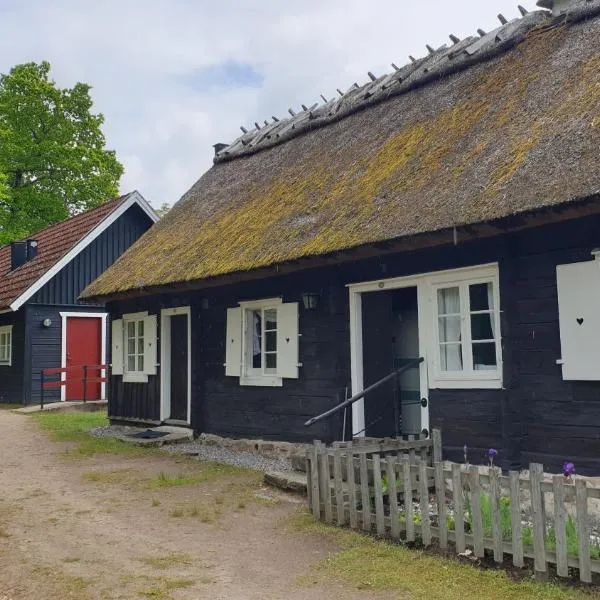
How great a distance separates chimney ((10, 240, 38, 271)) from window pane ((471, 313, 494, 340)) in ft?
54.2

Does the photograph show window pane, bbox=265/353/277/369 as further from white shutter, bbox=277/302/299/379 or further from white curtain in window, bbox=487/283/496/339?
white curtain in window, bbox=487/283/496/339

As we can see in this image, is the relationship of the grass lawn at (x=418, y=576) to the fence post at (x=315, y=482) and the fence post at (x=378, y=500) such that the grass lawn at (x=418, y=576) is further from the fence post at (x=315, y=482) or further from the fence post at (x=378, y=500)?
the fence post at (x=315, y=482)

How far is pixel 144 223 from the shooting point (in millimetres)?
20922

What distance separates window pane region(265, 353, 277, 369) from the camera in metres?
10.5

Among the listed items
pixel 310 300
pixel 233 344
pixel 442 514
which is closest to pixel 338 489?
pixel 442 514

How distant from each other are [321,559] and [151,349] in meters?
8.31

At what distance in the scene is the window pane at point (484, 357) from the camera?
7445mm

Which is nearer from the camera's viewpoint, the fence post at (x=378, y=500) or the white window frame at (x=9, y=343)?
the fence post at (x=378, y=500)

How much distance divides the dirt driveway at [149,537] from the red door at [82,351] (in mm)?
9786

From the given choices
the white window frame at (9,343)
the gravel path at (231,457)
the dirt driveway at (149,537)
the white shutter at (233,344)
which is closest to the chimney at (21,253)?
the white window frame at (9,343)

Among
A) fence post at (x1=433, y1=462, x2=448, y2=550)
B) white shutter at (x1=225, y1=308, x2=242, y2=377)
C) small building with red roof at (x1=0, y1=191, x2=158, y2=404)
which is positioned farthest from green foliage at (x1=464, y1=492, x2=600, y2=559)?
small building with red roof at (x1=0, y1=191, x2=158, y2=404)

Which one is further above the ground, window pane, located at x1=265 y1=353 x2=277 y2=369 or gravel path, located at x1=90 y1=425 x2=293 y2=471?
window pane, located at x1=265 y1=353 x2=277 y2=369

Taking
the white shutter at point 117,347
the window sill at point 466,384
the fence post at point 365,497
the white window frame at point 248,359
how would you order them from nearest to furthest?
1. the fence post at point 365,497
2. the window sill at point 466,384
3. the white window frame at point 248,359
4. the white shutter at point 117,347

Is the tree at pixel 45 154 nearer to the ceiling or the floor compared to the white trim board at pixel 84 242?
nearer to the ceiling
